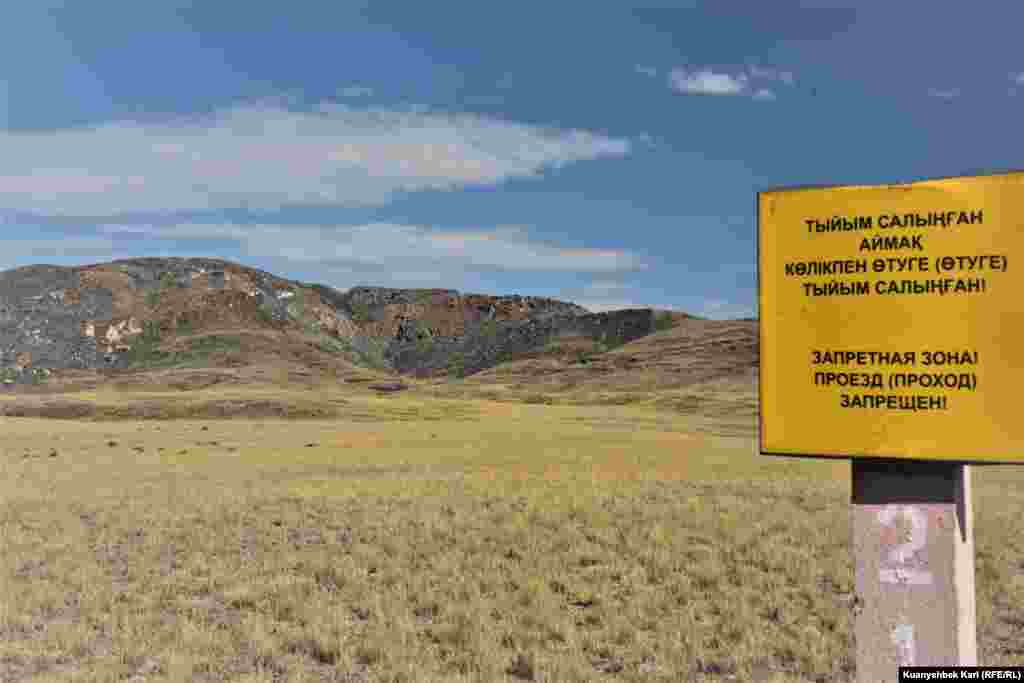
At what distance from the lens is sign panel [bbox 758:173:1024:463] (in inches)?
202

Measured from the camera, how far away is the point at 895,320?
541 cm

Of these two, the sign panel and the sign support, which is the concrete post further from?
the sign panel

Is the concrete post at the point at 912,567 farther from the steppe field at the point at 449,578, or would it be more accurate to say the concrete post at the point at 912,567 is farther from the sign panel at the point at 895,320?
the steppe field at the point at 449,578

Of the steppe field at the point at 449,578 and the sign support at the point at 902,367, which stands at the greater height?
the sign support at the point at 902,367

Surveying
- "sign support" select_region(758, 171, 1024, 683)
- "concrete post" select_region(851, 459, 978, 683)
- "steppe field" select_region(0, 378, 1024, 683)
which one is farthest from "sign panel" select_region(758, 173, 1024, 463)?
"steppe field" select_region(0, 378, 1024, 683)

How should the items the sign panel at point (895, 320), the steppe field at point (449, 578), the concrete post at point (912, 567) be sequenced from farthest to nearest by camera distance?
1. the steppe field at point (449, 578)
2. the concrete post at point (912, 567)
3. the sign panel at point (895, 320)

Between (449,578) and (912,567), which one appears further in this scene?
(449,578)

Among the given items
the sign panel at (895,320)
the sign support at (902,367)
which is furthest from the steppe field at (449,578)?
the sign panel at (895,320)

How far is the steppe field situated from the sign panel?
5646 mm

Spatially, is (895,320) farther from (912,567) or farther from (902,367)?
(912,567)

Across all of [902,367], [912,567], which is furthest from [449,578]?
[902,367]

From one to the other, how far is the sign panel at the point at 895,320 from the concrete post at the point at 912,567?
0.96 ft

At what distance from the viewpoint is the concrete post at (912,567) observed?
211 inches

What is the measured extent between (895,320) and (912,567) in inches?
64.8
